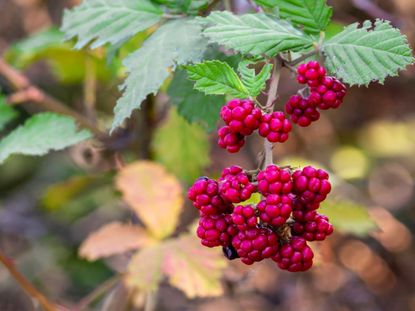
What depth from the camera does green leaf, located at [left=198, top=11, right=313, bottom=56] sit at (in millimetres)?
954

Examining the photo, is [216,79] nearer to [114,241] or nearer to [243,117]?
[243,117]

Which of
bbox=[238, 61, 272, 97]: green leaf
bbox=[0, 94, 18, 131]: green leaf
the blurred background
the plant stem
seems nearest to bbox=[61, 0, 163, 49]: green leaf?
bbox=[238, 61, 272, 97]: green leaf

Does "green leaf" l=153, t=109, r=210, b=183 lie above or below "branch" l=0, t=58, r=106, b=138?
below

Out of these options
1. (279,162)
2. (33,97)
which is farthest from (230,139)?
(279,162)

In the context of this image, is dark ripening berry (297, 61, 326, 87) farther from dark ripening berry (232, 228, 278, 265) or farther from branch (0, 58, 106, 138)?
branch (0, 58, 106, 138)

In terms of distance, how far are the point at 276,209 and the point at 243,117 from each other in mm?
137

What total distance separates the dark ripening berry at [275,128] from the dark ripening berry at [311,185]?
58 millimetres

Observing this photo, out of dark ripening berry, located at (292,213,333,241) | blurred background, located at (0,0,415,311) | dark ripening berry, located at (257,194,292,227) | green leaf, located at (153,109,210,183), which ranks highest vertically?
dark ripening berry, located at (257,194,292,227)

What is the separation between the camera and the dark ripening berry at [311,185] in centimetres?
87

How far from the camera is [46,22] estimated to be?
3.30 m

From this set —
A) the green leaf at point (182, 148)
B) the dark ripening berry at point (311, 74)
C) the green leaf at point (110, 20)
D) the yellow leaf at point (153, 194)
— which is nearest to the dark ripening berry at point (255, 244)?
the dark ripening berry at point (311, 74)

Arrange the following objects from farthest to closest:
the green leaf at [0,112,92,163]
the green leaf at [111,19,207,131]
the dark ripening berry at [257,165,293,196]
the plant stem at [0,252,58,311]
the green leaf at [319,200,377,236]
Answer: the green leaf at [319,200,377,236], the plant stem at [0,252,58,311], the green leaf at [0,112,92,163], the green leaf at [111,19,207,131], the dark ripening berry at [257,165,293,196]

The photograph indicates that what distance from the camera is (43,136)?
144 centimetres

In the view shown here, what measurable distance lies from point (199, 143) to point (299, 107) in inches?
40.0
